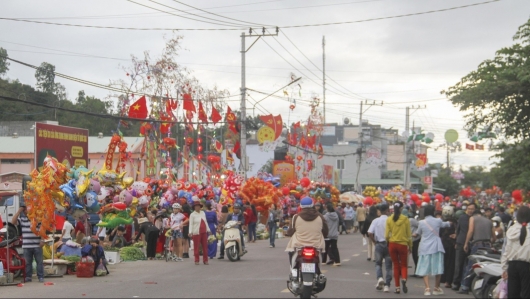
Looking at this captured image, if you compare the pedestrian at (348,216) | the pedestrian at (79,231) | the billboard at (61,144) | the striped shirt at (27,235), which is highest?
the billboard at (61,144)

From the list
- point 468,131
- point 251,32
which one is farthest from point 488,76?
point 251,32

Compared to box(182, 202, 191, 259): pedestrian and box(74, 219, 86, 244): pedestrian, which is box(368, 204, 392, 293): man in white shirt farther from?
box(74, 219, 86, 244): pedestrian

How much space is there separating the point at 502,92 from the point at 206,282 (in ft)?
59.0

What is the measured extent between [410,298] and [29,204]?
8.46 meters

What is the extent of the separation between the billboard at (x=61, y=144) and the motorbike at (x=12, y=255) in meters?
13.4

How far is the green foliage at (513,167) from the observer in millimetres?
30172

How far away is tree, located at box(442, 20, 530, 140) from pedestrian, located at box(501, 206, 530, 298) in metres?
18.7

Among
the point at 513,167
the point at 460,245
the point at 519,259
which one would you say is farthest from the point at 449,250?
the point at 513,167

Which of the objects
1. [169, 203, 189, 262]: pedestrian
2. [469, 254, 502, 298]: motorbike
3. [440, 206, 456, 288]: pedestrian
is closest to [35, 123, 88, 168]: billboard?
[169, 203, 189, 262]: pedestrian

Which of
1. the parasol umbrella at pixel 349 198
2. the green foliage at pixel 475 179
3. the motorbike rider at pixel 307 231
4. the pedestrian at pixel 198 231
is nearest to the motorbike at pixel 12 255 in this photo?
the pedestrian at pixel 198 231

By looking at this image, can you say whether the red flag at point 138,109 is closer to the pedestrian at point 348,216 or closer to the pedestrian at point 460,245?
the pedestrian at point 348,216

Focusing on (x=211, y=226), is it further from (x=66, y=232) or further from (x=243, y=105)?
(x=243, y=105)

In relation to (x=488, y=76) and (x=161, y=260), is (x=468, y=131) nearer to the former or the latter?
(x=488, y=76)

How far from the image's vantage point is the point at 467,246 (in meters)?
15.0
